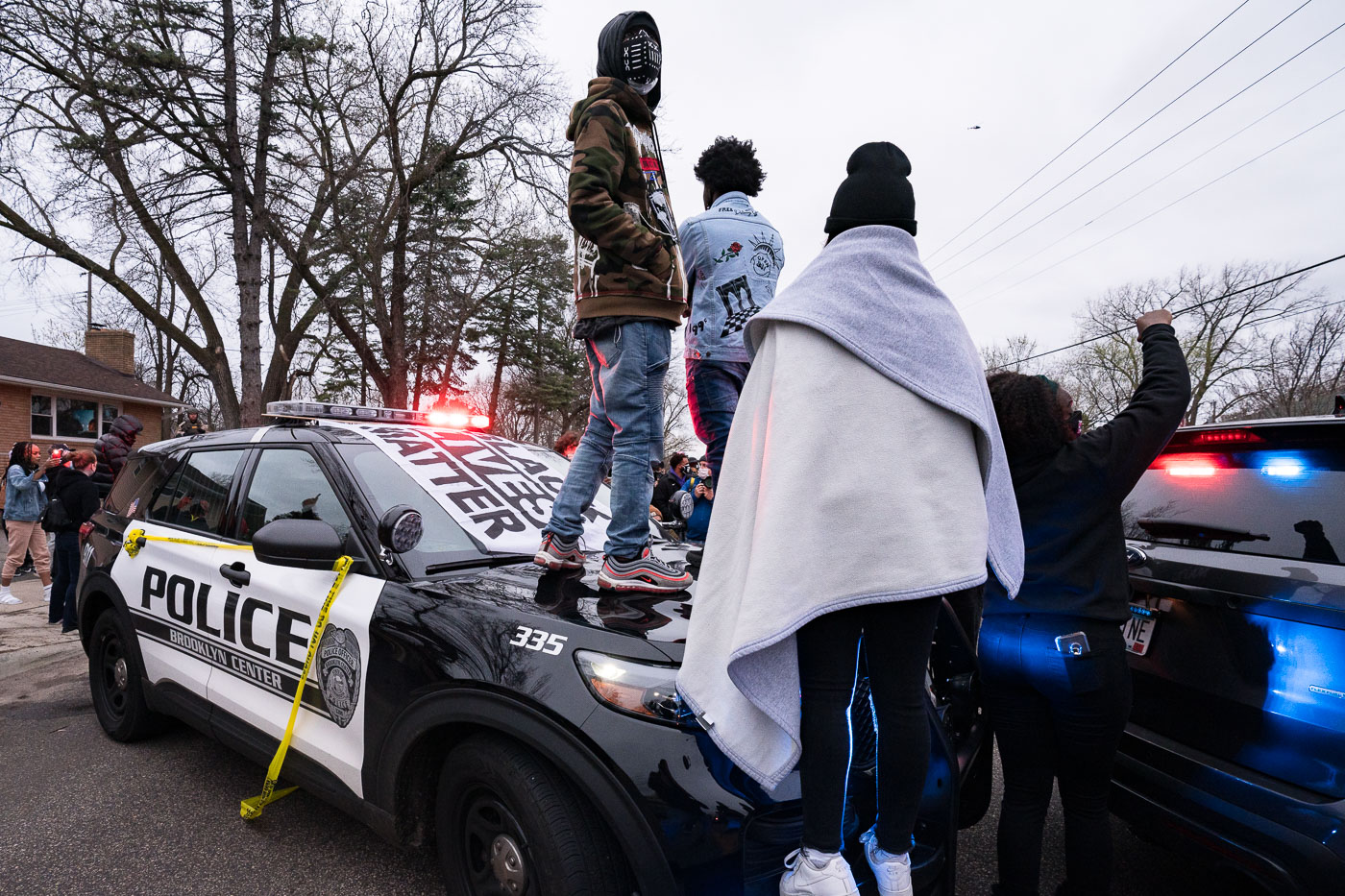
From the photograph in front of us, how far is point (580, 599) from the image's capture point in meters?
2.19

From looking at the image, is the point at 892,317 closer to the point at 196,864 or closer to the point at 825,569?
the point at 825,569

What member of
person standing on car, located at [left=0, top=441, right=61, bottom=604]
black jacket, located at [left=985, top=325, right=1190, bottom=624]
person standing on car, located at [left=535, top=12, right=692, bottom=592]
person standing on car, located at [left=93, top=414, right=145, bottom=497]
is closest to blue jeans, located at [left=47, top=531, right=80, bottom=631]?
person standing on car, located at [left=93, top=414, right=145, bottom=497]

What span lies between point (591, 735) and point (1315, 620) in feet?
6.49

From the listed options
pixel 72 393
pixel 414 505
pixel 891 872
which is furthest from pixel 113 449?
pixel 72 393

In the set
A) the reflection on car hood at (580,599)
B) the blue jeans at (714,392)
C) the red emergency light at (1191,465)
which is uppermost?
the blue jeans at (714,392)

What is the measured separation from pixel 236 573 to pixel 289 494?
14.5 inches

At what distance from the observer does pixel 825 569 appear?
4.79 ft

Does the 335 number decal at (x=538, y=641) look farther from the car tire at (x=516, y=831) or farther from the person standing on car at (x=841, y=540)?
the person standing on car at (x=841, y=540)

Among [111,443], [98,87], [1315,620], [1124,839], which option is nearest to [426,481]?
[1315,620]

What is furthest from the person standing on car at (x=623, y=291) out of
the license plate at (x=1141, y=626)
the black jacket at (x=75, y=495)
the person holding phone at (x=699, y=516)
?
the black jacket at (x=75, y=495)

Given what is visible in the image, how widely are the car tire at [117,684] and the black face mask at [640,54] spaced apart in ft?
11.8

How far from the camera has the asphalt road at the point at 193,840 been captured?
2477 millimetres

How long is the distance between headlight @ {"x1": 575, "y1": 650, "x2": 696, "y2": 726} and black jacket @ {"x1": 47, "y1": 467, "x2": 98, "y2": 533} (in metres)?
7.61

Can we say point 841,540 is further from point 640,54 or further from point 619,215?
point 640,54
